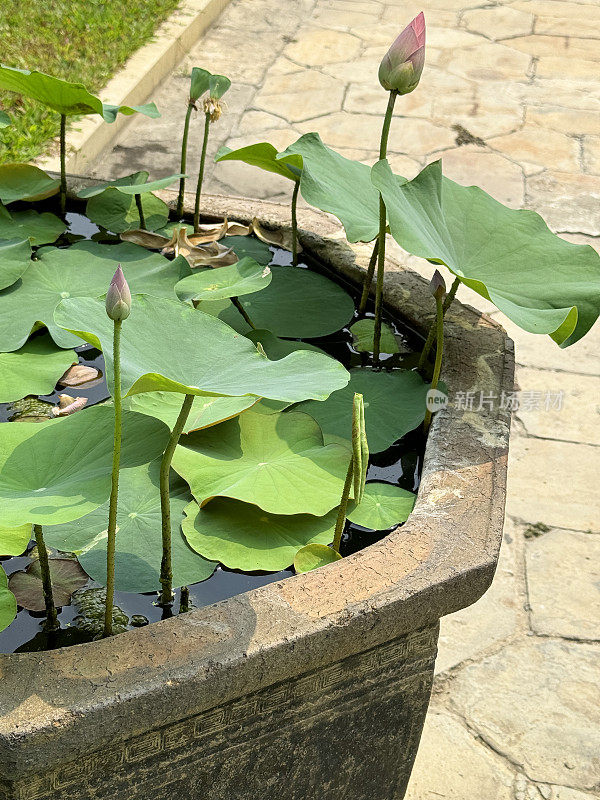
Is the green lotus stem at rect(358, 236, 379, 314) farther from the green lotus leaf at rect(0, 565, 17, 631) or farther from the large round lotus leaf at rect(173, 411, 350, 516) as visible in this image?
the green lotus leaf at rect(0, 565, 17, 631)

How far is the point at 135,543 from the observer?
43.4 inches

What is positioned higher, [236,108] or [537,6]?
[537,6]

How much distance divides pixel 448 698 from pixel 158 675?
34.5 inches

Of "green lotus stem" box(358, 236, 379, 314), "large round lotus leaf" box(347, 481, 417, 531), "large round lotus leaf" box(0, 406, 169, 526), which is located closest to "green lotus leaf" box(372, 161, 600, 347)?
"green lotus stem" box(358, 236, 379, 314)

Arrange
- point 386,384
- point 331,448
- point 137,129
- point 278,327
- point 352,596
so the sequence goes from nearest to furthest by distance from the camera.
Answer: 1. point 352,596
2. point 331,448
3. point 386,384
4. point 278,327
5. point 137,129

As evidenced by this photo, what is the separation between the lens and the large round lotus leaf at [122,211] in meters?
1.74

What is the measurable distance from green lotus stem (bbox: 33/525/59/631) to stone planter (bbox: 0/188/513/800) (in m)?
0.16

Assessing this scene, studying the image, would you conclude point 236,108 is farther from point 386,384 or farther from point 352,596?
point 352,596

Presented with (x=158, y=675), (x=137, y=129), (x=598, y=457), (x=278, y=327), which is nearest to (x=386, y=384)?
(x=278, y=327)

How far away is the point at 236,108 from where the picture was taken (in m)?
3.76

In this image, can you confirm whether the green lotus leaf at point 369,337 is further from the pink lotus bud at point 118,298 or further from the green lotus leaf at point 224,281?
the pink lotus bud at point 118,298

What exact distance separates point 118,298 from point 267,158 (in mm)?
696

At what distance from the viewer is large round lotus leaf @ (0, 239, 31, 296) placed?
4.93 ft

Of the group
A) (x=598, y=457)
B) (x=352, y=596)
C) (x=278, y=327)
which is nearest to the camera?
(x=352, y=596)
